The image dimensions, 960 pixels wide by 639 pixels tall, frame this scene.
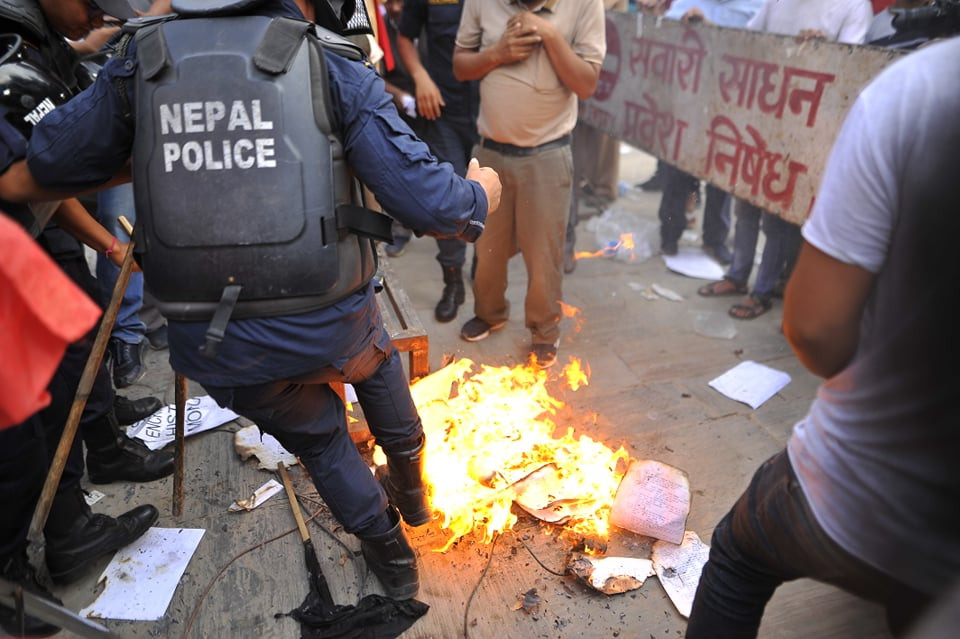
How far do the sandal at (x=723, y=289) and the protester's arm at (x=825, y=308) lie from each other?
13.2ft

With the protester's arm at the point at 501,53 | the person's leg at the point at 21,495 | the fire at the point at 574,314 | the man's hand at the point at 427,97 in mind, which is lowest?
the fire at the point at 574,314

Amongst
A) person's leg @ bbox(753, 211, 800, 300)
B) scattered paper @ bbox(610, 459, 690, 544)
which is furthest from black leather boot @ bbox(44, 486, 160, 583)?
person's leg @ bbox(753, 211, 800, 300)

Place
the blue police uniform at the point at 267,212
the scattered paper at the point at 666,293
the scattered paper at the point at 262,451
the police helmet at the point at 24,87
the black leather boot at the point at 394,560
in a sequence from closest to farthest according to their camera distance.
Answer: the blue police uniform at the point at 267,212 < the police helmet at the point at 24,87 < the black leather boot at the point at 394,560 < the scattered paper at the point at 262,451 < the scattered paper at the point at 666,293

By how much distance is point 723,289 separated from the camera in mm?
5418

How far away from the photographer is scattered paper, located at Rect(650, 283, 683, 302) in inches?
212

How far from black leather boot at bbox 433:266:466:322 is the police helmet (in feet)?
9.83

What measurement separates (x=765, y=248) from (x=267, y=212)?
439 centimetres

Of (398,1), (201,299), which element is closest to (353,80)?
(201,299)

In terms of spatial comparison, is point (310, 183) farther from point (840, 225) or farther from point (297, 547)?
point (297, 547)

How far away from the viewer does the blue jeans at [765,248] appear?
16.3 feet

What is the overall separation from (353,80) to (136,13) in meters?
1.72

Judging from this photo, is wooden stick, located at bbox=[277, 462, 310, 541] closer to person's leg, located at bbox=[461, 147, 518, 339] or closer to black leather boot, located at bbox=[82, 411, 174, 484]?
black leather boot, located at bbox=[82, 411, 174, 484]

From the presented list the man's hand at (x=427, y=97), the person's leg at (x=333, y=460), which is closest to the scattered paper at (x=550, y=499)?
the person's leg at (x=333, y=460)

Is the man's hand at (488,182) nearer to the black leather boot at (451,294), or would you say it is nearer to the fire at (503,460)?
the fire at (503,460)
